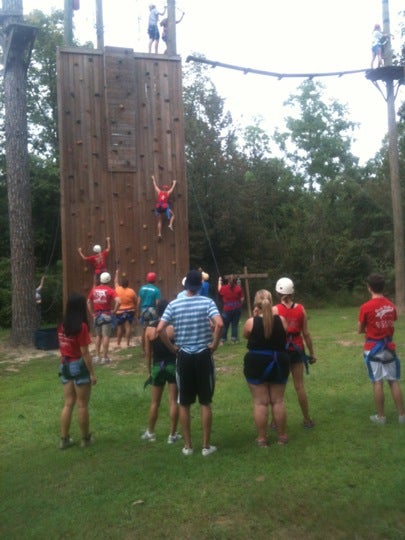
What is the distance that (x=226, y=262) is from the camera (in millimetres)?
24953

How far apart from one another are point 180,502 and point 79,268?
1033 centimetres

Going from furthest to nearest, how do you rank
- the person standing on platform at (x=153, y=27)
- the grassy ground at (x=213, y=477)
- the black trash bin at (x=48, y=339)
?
the person standing on platform at (x=153, y=27), the black trash bin at (x=48, y=339), the grassy ground at (x=213, y=477)

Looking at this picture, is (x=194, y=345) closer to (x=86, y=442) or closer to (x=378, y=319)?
(x=86, y=442)

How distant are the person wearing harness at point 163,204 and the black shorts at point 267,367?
9597mm

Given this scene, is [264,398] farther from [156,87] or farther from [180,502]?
[156,87]

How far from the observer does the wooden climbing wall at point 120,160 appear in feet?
48.6

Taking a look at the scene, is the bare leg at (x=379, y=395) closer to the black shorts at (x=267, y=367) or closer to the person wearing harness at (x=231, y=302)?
the black shorts at (x=267, y=367)

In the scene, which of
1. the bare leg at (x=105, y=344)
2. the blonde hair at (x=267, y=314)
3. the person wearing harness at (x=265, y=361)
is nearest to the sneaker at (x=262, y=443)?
the person wearing harness at (x=265, y=361)

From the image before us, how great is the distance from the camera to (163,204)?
1518cm

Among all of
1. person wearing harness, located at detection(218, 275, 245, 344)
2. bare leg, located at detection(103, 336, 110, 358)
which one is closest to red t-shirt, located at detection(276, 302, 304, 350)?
bare leg, located at detection(103, 336, 110, 358)

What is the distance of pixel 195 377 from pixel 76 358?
134 centimetres

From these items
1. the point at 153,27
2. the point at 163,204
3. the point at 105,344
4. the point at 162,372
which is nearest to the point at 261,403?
the point at 162,372

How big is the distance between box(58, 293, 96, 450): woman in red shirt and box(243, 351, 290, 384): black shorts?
5.54 ft

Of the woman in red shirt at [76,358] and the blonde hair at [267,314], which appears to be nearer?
the blonde hair at [267,314]
